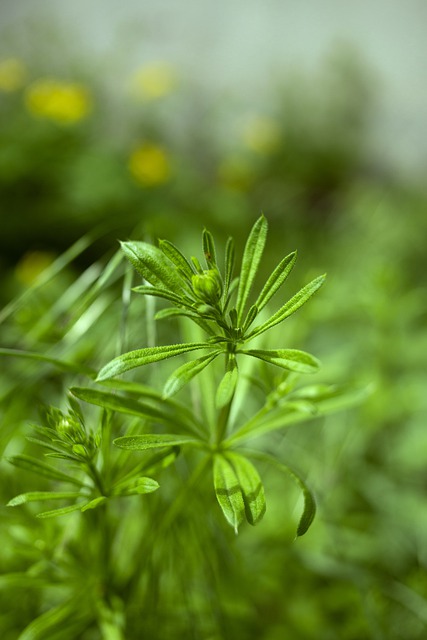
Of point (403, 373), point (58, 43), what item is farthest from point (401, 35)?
point (403, 373)

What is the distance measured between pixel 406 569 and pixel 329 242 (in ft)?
4.16

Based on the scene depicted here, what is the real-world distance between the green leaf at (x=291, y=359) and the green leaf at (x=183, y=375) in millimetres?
28

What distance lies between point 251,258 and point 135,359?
113 mm

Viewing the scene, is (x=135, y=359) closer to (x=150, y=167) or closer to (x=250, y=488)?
(x=250, y=488)

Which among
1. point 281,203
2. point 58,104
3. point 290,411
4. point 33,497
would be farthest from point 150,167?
point 33,497

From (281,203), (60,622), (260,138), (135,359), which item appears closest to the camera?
(135,359)

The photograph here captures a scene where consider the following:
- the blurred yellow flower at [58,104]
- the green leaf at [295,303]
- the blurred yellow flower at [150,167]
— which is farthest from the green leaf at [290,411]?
the blurred yellow flower at [58,104]

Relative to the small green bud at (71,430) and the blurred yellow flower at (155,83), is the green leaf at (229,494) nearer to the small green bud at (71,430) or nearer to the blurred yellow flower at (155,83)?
the small green bud at (71,430)

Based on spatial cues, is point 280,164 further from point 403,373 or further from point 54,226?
point 403,373

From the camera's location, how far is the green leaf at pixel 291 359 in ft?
1.22

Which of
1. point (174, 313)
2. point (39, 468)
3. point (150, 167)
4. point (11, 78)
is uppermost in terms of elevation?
point (11, 78)

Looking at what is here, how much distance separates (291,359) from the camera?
0.39 m

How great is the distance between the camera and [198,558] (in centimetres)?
63

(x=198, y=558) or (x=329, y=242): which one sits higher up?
(x=329, y=242)
